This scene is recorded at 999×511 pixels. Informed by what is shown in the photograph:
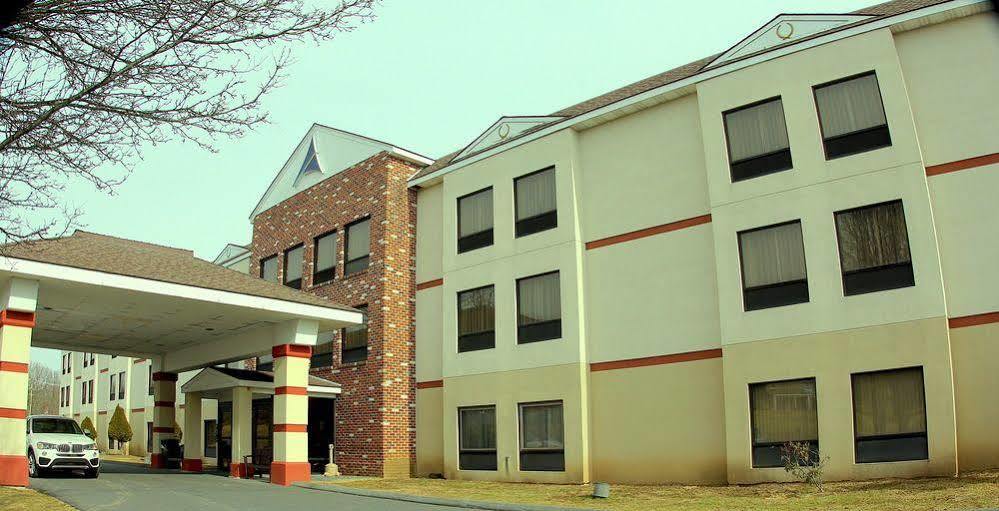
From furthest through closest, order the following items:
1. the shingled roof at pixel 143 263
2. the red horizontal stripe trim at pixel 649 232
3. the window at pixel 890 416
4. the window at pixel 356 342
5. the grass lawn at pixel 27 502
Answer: the window at pixel 356 342 → the red horizontal stripe trim at pixel 649 232 → the shingled roof at pixel 143 263 → the window at pixel 890 416 → the grass lawn at pixel 27 502

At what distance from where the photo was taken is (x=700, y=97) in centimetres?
2073

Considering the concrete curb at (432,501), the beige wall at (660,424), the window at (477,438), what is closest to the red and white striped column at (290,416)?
the concrete curb at (432,501)

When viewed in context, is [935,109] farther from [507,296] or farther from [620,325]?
[507,296]

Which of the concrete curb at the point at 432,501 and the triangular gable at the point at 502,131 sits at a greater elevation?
the triangular gable at the point at 502,131

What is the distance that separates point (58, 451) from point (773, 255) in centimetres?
1927

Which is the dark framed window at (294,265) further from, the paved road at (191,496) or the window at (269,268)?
the paved road at (191,496)

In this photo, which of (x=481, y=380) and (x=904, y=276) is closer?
(x=904, y=276)

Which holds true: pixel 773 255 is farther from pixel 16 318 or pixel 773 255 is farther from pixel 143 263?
pixel 16 318

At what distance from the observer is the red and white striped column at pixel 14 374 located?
17703mm

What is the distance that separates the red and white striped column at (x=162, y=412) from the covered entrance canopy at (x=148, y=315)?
6.33 feet

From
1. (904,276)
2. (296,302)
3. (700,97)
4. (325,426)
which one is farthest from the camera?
(325,426)

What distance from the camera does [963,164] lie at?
56.0 feet

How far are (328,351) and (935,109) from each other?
20.3 metres

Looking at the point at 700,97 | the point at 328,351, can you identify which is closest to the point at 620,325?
the point at 700,97
